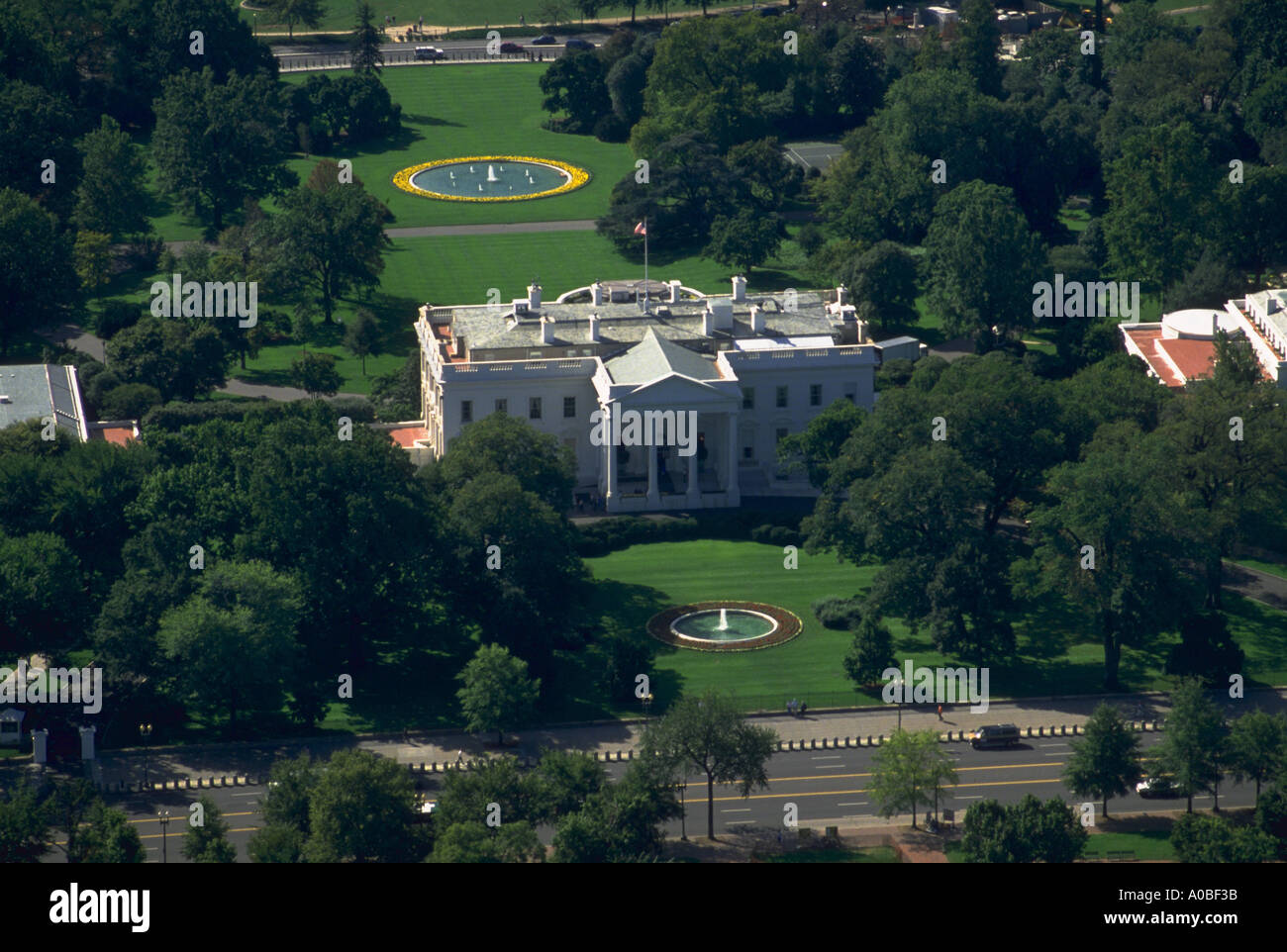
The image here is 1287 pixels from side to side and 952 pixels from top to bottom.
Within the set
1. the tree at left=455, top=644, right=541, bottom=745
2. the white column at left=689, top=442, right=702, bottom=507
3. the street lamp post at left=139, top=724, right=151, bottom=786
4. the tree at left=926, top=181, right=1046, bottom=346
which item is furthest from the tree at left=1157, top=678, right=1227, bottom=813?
the tree at left=926, top=181, right=1046, bottom=346

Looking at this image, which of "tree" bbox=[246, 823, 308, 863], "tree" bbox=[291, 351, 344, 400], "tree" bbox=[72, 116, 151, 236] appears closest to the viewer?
"tree" bbox=[246, 823, 308, 863]

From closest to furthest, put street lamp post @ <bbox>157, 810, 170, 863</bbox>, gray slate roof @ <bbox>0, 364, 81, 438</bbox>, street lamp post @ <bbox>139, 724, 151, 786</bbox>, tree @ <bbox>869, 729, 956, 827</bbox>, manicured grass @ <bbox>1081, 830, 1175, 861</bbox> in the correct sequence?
1. street lamp post @ <bbox>157, 810, 170, 863</bbox>
2. manicured grass @ <bbox>1081, 830, 1175, 861</bbox>
3. tree @ <bbox>869, 729, 956, 827</bbox>
4. street lamp post @ <bbox>139, 724, 151, 786</bbox>
5. gray slate roof @ <bbox>0, 364, 81, 438</bbox>

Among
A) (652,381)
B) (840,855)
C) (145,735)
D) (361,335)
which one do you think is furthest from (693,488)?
(840,855)

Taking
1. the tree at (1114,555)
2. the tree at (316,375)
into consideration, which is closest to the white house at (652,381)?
the tree at (316,375)

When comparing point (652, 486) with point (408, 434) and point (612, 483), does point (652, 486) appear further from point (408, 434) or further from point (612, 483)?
point (408, 434)

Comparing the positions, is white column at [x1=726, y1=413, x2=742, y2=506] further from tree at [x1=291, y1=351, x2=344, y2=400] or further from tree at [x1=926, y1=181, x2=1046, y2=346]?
tree at [x1=291, y1=351, x2=344, y2=400]

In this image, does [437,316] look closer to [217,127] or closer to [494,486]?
[494,486]

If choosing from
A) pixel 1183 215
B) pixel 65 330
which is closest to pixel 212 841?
pixel 65 330
